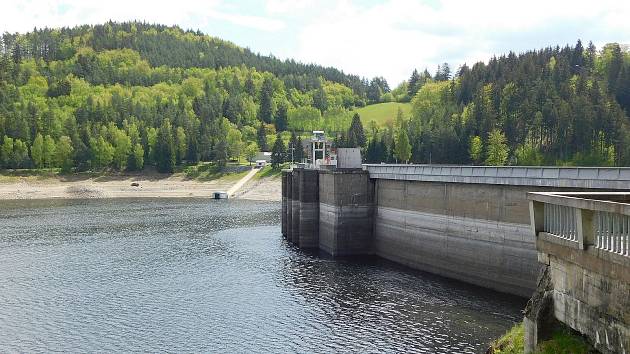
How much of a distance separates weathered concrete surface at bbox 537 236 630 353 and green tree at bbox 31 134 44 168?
172 metres

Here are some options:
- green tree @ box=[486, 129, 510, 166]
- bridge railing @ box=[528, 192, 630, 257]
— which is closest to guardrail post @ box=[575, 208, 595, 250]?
bridge railing @ box=[528, 192, 630, 257]

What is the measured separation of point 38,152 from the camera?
554 feet

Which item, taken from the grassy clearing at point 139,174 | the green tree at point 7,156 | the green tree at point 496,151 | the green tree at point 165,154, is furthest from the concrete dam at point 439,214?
the green tree at point 7,156

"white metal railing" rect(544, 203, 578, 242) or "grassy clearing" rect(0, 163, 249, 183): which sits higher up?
"white metal railing" rect(544, 203, 578, 242)

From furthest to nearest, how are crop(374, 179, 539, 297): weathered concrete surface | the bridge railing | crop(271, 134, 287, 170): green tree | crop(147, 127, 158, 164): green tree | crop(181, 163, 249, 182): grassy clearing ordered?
crop(147, 127, 158, 164): green tree → crop(181, 163, 249, 182): grassy clearing → crop(271, 134, 287, 170): green tree → crop(374, 179, 539, 297): weathered concrete surface → the bridge railing

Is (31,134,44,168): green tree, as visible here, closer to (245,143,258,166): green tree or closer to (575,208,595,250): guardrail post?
(245,143,258,166): green tree

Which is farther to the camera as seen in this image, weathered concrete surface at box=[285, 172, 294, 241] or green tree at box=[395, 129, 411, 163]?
green tree at box=[395, 129, 411, 163]

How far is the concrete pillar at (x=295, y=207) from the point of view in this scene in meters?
70.1

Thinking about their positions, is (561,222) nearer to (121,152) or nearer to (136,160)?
(136,160)

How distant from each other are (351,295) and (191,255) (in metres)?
24.6

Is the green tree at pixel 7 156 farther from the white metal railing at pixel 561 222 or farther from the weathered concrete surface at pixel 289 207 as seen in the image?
the white metal railing at pixel 561 222

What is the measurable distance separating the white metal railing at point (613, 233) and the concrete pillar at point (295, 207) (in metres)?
54.3

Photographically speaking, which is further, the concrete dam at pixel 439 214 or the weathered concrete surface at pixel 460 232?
the weathered concrete surface at pixel 460 232

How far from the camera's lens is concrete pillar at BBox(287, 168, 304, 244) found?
7006 cm
